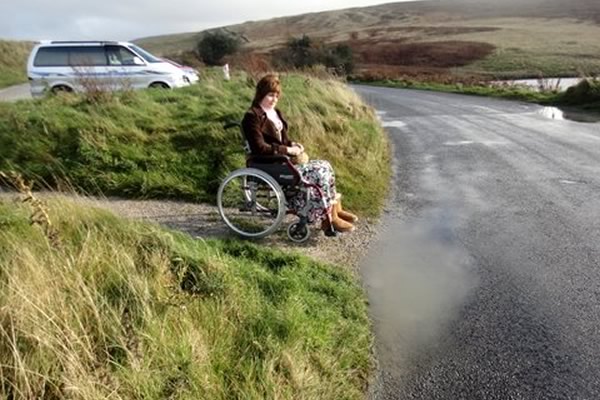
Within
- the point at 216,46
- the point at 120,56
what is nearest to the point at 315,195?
the point at 120,56

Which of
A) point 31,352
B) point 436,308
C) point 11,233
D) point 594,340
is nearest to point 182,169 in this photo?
point 11,233

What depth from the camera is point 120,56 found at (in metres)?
15.2

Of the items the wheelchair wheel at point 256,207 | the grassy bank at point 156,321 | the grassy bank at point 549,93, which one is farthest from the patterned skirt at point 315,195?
the grassy bank at point 549,93

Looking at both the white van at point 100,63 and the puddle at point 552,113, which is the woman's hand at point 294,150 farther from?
the puddle at point 552,113

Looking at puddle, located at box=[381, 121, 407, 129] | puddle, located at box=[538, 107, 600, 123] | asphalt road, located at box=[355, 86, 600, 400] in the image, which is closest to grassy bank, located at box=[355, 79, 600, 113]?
puddle, located at box=[538, 107, 600, 123]

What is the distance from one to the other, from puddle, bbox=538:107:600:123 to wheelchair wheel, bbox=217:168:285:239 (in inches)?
512

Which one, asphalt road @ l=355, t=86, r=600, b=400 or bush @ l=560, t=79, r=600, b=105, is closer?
asphalt road @ l=355, t=86, r=600, b=400

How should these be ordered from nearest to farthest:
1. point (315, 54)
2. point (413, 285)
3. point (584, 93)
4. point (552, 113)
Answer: point (413, 285)
point (552, 113)
point (584, 93)
point (315, 54)

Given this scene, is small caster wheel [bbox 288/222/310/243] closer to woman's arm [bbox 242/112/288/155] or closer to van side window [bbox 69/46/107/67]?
woman's arm [bbox 242/112/288/155]

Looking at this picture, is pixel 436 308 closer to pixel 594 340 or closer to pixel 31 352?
pixel 594 340

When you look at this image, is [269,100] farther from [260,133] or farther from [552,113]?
[552,113]

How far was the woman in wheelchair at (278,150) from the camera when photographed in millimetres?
5379

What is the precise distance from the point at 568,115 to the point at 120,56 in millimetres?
14546

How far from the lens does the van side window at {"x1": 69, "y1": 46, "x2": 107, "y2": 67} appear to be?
15.1m
